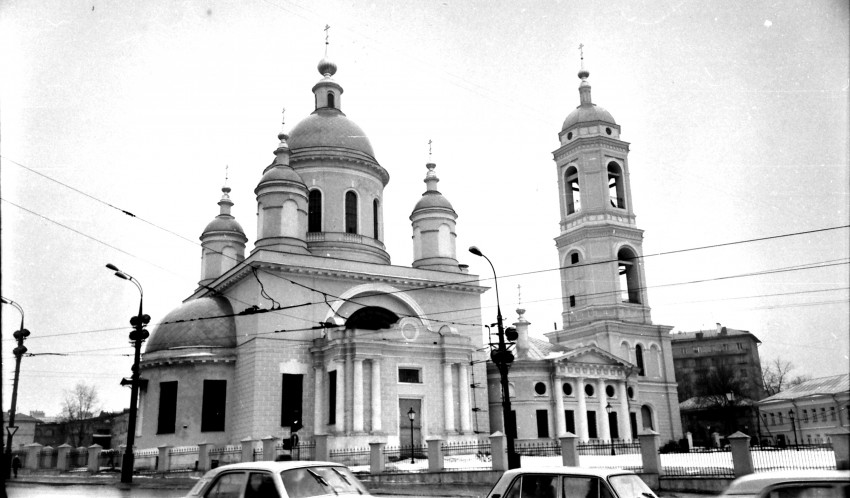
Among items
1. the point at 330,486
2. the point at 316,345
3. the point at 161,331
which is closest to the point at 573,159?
the point at 316,345

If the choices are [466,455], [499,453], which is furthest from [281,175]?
[499,453]

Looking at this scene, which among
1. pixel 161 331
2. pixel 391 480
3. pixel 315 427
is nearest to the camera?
pixel 391 480

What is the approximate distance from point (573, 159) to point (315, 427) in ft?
80.1

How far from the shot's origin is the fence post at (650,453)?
63.4 ft

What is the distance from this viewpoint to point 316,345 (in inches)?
1264

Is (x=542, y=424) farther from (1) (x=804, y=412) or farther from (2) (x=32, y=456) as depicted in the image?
(2) (x=32, y=456)

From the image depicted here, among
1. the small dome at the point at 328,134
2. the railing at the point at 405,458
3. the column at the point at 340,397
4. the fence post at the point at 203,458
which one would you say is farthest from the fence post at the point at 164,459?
the small dome at the point at 328,134

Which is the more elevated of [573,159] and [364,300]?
[573,159]

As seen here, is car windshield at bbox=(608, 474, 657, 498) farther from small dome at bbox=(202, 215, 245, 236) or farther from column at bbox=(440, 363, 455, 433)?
small dome at bbox=(202, 215, 245, 236)

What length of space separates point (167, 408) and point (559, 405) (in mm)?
18782

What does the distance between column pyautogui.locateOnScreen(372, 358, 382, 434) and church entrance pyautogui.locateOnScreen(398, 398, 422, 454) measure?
4.39 feet

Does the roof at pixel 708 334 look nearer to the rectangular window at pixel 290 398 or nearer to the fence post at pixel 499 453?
the rectangular window at pixel 290 398

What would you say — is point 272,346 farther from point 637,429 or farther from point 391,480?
point 637,429

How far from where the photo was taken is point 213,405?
32125 millimetres
